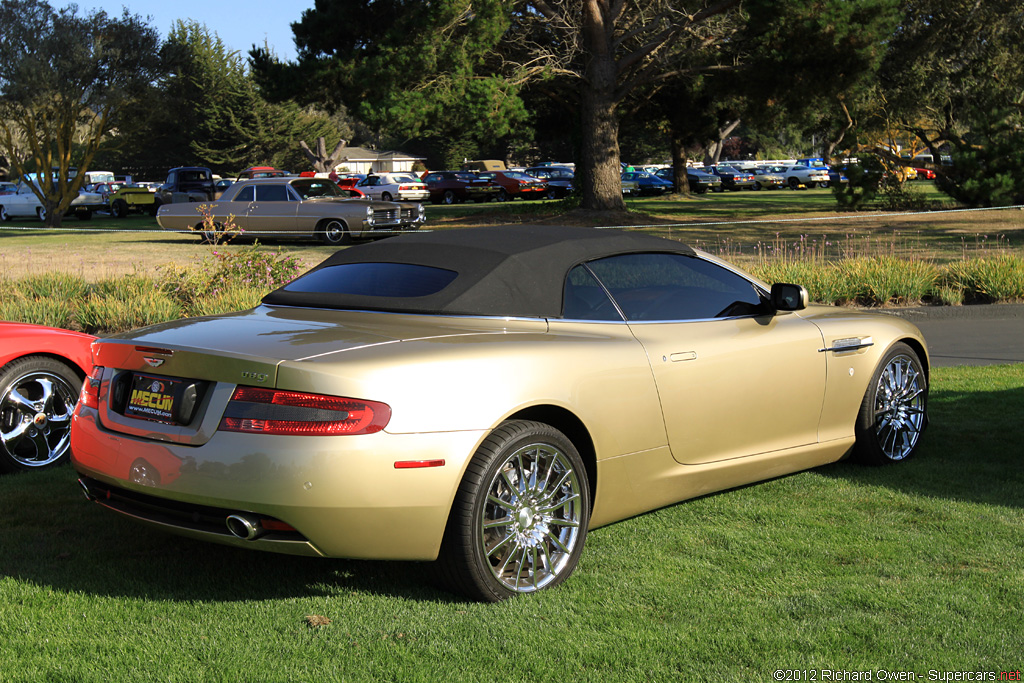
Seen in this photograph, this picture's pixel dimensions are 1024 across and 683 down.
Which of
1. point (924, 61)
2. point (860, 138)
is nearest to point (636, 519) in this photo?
point (924, 61)

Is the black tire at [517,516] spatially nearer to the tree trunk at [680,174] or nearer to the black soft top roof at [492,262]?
the black soft top roof at [492,262]

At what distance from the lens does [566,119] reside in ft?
135

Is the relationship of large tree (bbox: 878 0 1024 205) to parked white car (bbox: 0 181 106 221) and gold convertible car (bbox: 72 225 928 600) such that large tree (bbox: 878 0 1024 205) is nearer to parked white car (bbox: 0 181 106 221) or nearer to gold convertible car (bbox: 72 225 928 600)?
gold convertible car (bbox: 72 225 928 600)

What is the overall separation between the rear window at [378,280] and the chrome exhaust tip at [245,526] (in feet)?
4.42

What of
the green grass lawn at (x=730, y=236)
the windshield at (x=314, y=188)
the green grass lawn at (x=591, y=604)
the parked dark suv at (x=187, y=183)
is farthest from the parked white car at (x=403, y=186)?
the green grass lawn at (x=591, y=604)

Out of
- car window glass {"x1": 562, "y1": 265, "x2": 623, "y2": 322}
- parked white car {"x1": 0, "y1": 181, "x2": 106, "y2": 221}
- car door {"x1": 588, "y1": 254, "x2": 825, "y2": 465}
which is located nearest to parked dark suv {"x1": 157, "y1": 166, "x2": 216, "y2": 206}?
parked white car {"x1": 0, "y1": 181, "x2": 106, "y2": 221}

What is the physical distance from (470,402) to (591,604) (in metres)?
0.92

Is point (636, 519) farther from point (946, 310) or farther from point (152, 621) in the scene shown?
point (946, 310)

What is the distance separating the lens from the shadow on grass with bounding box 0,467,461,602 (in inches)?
163

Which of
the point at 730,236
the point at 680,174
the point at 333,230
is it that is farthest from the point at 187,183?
the point at 680,174

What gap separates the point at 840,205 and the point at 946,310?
2300 cm

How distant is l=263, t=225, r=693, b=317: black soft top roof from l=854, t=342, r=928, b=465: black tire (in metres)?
1.52

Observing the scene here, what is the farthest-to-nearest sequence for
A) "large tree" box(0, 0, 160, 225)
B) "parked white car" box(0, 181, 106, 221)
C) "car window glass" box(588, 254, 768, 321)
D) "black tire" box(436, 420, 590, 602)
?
"parked white car" box(0, 181, 106, 221)
"large tree" box(0, 0, 160, 225)
"car window glass" box(588, 254, 768, 321)
"black tire" box(436, 420, 590, 602)

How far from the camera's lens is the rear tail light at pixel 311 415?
368 centimetres
